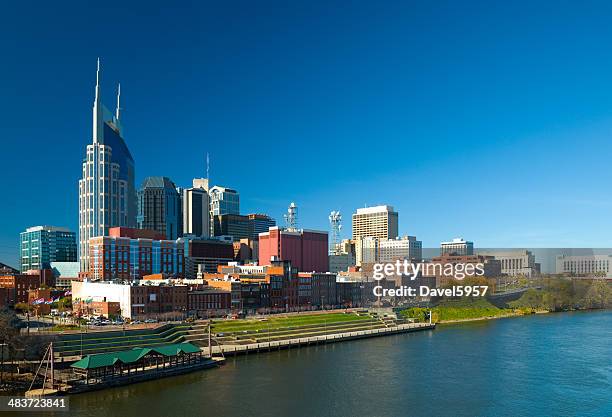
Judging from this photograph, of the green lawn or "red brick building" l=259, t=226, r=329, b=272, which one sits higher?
"red brick building" l=259, t=226, r=329, b=272

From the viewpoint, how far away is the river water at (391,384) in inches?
1769

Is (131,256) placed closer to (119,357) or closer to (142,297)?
(142,297)

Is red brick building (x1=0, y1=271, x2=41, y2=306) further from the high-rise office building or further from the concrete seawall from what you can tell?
the high-rise office building

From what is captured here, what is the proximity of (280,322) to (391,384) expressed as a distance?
36.3 m

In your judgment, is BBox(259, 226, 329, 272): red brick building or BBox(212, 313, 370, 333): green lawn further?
BBox(259, 226, 329, 272): red brick building

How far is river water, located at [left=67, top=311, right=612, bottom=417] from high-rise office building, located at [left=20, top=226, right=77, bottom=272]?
139617 mm

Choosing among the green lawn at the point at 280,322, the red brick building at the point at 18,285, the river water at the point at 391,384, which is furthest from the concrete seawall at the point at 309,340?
Result: the red brick building at the point at 18,285

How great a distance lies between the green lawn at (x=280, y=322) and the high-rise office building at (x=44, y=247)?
11960 cm

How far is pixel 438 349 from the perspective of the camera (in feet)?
244

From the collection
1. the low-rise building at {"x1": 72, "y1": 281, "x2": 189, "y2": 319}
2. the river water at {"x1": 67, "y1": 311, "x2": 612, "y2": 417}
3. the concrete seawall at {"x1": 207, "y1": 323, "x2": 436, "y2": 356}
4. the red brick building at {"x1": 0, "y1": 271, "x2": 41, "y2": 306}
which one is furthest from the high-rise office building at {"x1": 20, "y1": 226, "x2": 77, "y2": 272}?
the river water at {"x1": 67, "y1": 311, "x2": 612, "y2": 417}

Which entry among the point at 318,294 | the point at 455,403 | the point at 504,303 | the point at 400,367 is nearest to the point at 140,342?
the point at 400,367

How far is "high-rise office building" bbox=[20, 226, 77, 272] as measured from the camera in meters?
188

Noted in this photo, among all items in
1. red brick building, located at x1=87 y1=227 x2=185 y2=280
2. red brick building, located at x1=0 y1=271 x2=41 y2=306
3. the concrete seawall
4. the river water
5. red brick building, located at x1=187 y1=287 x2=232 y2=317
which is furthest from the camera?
red brick building, located at x1=87 y1=227 x2=185 y2=280

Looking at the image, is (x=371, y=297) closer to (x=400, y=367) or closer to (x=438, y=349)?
(x=438, y=349)
